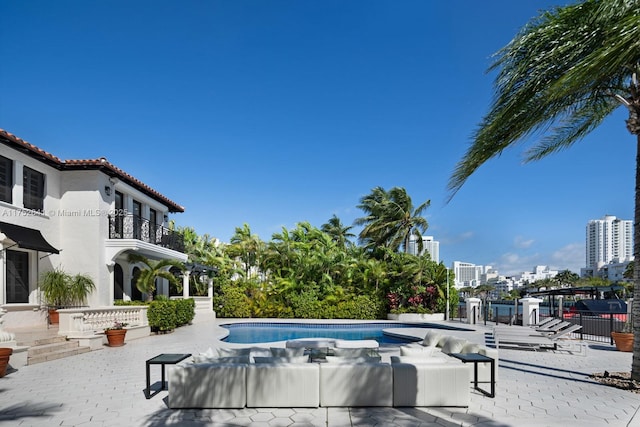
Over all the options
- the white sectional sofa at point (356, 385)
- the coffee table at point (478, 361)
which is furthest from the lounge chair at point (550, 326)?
the white sectional sofa at point (356, 385)

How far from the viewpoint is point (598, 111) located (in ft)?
29.1

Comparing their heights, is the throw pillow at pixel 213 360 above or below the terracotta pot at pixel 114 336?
above

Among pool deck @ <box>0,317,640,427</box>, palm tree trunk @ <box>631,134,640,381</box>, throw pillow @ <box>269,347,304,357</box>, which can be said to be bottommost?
pool deck @ <box>0,317,640,427</box>

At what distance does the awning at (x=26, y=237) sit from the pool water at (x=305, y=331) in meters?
7.89

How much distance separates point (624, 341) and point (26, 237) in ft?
61.4

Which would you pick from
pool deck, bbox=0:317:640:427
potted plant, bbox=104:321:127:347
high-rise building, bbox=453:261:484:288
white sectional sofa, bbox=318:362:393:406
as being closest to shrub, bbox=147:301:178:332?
potted plant, bbox=104:321:127:347

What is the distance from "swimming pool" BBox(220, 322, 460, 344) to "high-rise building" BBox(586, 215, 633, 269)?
130594 millimetres

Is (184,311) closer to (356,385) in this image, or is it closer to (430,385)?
(356,385)

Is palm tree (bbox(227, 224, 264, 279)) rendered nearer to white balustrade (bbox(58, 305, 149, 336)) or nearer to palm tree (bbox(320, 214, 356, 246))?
white balustrade (bbox(58, 305, 149, 336))

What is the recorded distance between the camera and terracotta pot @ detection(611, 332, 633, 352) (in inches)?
467

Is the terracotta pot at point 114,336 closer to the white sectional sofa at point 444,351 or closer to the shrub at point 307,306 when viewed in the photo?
the white sectional sofa at point 444,351

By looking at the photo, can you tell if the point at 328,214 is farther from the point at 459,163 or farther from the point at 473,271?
the point at 473,271

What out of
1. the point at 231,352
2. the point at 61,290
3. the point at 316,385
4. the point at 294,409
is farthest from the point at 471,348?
the point at 61,290

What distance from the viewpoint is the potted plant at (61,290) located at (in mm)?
13992
